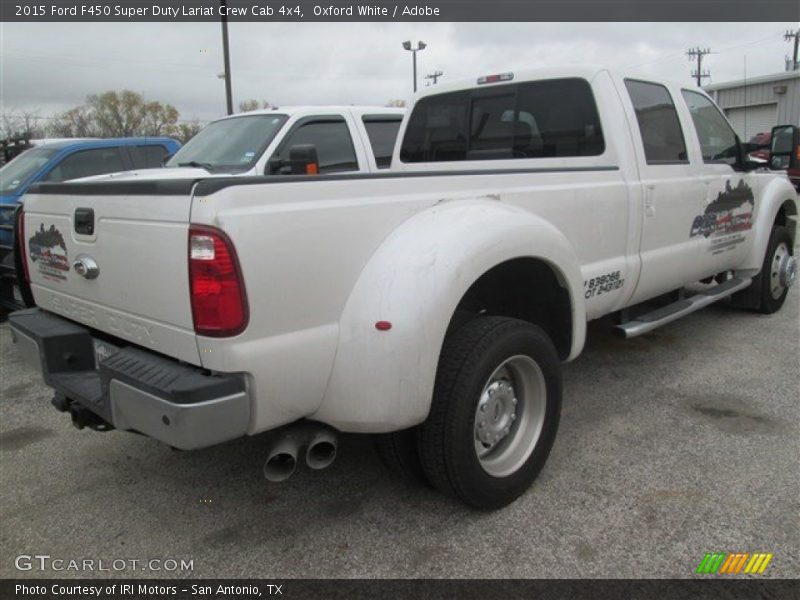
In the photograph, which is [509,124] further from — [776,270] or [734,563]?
[776,270]

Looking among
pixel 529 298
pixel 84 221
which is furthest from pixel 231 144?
pixel 529 298

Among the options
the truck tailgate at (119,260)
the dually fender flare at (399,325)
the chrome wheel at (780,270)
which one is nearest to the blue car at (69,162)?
the truck tailgate at (119,260)

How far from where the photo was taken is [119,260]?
2.47m

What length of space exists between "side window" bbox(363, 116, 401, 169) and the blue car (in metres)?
2.74

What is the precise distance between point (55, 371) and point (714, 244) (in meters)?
4.35

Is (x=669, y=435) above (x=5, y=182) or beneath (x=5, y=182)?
beneath

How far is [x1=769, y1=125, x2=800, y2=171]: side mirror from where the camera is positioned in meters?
5.57

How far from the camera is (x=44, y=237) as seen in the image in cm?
303

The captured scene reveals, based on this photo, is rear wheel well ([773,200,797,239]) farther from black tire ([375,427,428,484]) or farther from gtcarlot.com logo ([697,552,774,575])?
black tire ([375,427,428,484])

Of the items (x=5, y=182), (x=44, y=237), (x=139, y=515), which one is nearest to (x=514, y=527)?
(x=139, y=515)

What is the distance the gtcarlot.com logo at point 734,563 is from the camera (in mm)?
2455

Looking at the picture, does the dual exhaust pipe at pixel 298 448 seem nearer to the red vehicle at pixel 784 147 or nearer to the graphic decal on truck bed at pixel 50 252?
the graphic decal on truck bed at pixel 50 252
